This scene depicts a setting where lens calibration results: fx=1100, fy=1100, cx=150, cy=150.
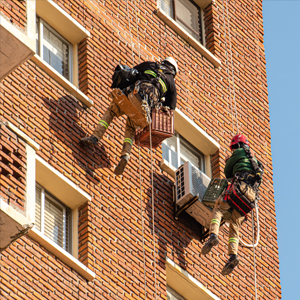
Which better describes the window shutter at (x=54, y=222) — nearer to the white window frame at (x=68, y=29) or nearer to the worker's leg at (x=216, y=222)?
the white window frame at (x=68, y=29)

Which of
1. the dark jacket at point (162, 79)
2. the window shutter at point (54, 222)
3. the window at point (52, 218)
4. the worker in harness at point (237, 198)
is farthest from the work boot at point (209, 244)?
the dark jacket at point (162, 79)

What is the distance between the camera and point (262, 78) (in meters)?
24.3

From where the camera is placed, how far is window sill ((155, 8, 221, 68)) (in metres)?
22.4

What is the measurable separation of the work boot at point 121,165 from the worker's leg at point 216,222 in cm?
180

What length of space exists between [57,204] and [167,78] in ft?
9.86

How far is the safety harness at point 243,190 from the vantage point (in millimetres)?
19062

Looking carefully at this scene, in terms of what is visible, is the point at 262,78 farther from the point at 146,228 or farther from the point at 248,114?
the point at 146,228

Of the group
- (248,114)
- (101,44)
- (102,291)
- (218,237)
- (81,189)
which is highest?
(248,114)

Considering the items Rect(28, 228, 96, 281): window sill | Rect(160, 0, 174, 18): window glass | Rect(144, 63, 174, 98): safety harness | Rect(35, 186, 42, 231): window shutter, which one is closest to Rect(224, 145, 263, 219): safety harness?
Rect(144, 63, 174, 98): safety harness

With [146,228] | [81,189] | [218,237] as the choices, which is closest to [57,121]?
[81,189]

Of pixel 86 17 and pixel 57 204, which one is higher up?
pixel 86 17

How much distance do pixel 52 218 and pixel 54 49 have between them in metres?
3.52

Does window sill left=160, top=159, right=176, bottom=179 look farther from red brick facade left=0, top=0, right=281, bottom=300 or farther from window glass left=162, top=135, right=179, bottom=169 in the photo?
window glass left=162, top=135, right=179, bottom=169

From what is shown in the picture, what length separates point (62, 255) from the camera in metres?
16.9
